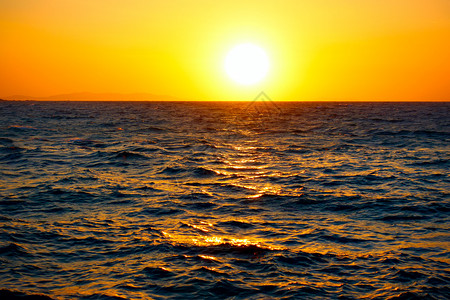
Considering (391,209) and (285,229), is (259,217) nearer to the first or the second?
(285,229)

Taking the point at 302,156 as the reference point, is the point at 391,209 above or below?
below

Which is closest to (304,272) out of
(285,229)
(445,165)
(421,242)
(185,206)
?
(285,229)

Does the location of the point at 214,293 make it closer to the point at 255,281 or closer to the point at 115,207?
the point at 255,281

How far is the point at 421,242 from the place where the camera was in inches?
487

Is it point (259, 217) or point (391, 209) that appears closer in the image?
point (259, 217)

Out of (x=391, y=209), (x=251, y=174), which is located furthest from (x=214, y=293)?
(x=251, y=174)

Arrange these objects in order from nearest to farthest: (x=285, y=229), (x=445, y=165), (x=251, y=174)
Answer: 1. (x=285, y=229)
2. (x=251, y=174)
3. (x=445, y=165)

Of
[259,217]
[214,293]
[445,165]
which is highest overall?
[445,165]

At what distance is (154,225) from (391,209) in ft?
29.5

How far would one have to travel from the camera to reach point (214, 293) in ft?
30.1

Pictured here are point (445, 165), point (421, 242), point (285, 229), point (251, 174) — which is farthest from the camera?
point (445, 165)

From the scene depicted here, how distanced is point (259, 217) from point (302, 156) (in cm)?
1651

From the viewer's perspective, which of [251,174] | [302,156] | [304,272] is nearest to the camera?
[304,272]

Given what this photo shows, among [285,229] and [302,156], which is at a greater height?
[302,156]
